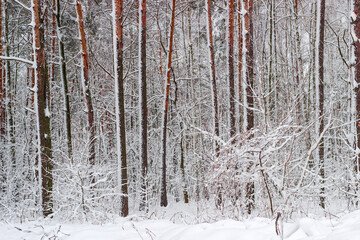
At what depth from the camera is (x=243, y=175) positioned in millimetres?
4242

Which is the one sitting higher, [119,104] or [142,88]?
[142,88]

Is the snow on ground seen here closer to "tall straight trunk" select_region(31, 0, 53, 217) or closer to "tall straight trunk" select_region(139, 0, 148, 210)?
"tall straight trunk" select_region(31, 0, 53, 217)

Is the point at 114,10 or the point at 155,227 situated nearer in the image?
the point at 155,227

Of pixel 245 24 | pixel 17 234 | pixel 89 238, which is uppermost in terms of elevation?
pixel 245 24

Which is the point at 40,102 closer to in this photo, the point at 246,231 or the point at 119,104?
the point at 119,104

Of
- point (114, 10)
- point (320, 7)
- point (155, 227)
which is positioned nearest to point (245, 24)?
point (320, 7)

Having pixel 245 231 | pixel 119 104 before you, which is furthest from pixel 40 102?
pixel 245 231

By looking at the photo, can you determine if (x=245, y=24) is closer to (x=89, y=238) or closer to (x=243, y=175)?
(x=243, y=175)

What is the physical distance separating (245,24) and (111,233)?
7.23 metres

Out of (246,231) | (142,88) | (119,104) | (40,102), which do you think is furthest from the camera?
(142,88)

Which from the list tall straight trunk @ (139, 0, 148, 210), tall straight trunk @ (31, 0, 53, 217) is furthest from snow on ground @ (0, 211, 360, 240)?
tall straight trunk @ (139, 0, 148, 210)

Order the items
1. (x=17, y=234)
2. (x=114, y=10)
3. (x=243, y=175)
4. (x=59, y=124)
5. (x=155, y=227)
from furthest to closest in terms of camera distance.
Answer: (x=59, y=124) → (x=114, y=10) → (x=17, y=234) → (x=243, y=175) → (x=155, y=227)

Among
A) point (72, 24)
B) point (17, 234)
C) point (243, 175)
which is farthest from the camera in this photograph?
point (72, 24)

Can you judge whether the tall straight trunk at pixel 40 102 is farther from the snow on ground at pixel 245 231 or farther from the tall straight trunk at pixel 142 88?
the snow on ground at pixel 245 231
